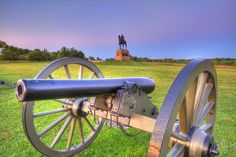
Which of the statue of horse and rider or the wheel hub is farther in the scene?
the statue of horse and rider

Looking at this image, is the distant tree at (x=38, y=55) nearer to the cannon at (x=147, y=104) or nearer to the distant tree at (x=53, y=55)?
the distant tree at (x=53, y=55)

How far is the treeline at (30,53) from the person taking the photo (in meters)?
18.8

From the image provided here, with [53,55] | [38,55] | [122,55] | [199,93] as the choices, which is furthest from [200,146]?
[122,55]

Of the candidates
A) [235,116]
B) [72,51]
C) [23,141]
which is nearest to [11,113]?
[23,141]

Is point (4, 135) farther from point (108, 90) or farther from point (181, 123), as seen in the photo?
point (181, 123)

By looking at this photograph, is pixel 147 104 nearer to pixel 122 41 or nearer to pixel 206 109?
pixel 206 109

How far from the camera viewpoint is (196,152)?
1974 mm

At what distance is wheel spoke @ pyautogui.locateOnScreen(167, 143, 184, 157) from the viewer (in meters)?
1.89

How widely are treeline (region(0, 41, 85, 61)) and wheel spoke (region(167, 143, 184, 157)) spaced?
1575 cm

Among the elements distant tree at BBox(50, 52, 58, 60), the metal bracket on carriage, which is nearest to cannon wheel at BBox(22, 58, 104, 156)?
the metal bracket on carriage

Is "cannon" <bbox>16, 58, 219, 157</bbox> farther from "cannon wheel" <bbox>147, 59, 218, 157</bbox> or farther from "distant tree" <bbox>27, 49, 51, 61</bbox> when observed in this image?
"distant tree" <bbox>27, 49, 51, 61</bbox>

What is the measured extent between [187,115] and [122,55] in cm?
3059

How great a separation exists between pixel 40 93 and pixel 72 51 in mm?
18289

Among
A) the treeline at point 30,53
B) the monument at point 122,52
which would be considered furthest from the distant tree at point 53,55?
the monument at point 122,52
